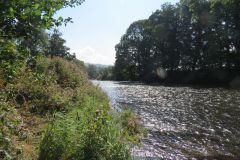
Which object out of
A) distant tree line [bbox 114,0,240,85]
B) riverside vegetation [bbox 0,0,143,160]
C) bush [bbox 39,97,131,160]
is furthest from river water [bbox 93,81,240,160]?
distant tree line [bbox 114,0,240,85]

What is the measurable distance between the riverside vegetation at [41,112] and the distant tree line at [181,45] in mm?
36130

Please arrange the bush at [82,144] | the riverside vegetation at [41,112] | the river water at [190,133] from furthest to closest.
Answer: the river water at [190,133] < the bush at [82,144] < the riverside vegetation at [41,112]

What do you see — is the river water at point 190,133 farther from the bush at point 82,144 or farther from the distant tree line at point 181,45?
the distant tree line at point 181,45

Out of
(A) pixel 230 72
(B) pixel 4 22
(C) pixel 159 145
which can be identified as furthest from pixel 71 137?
(A) pixel 230 72

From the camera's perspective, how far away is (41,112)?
15.4 m

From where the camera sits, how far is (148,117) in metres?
23.6

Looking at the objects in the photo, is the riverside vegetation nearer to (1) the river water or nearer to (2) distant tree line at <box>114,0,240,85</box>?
(1) the river water

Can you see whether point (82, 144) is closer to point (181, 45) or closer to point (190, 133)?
point (190, 133)

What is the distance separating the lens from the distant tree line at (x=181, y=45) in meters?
71.8

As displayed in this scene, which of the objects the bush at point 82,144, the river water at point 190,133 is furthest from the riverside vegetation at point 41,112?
the river water at point 190,133

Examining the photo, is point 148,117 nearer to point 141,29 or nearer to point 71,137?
point 71,137

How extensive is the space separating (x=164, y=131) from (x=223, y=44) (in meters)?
58.0

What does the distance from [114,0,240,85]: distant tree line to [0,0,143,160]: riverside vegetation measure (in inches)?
1422

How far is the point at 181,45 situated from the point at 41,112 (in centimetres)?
7921
